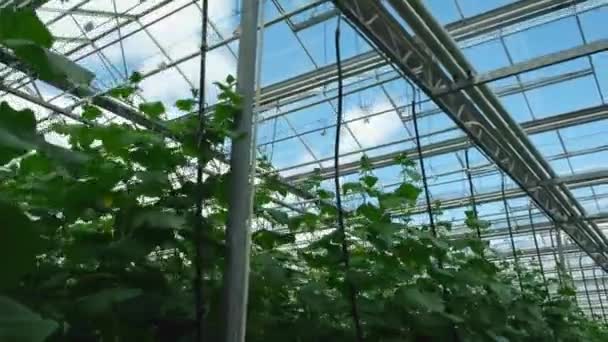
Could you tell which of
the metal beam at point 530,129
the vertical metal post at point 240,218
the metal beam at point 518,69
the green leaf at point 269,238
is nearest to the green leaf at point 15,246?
the vertical metal post at point 240,218

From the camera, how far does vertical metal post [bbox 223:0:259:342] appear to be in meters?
1.59

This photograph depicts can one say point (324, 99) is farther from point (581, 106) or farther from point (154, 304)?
point (154, 304)

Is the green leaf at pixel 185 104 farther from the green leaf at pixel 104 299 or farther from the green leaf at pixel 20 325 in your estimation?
the green leaf at pixel 20 325

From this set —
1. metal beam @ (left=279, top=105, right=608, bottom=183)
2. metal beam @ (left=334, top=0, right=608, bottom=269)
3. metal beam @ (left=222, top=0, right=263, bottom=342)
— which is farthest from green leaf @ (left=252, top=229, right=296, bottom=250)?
metal beam @ (left=279, top=105, right=608, bottom=183)

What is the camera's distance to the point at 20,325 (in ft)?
1.98

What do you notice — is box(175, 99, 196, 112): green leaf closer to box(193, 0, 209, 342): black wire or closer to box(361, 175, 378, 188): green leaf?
box(193, 0, 209, 342): black wire

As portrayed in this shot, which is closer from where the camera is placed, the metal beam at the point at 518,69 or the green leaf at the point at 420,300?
the green leaf at the point at 420,300

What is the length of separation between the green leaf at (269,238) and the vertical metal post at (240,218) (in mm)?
183

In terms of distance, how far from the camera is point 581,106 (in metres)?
8.57

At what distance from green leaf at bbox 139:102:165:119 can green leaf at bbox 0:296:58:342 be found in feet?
3.71

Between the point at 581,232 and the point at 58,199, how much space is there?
40.8 feet

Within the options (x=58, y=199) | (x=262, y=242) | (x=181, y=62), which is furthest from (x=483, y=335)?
(x=181, y=62)

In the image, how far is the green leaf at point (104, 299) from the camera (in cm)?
124

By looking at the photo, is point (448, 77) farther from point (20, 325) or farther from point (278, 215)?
point (20, 325)
